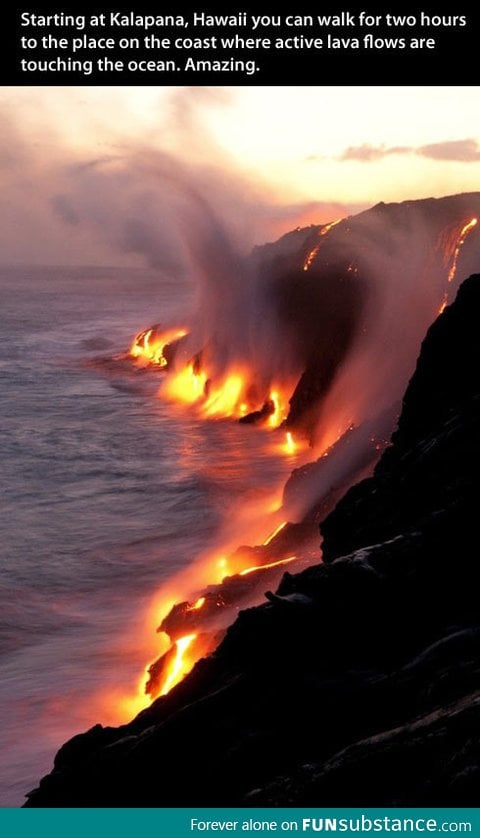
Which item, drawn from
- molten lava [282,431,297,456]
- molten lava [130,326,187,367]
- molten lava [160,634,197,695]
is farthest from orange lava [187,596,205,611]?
molten lava [130,326,187,367]

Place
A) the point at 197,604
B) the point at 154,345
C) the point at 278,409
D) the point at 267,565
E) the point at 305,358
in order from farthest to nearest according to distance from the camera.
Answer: the point at 154,345, the point at 305,358, the point at 278,409, the point at 267,565, the point at 197,604

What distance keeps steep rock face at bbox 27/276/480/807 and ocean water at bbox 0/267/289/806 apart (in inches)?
174

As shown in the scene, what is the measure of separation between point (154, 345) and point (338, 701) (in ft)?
153

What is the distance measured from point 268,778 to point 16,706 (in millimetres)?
8076

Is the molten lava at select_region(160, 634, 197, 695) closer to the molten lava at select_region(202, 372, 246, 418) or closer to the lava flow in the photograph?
the lava flow

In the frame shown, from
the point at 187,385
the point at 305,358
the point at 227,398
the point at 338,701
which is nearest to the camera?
the point at 338,701

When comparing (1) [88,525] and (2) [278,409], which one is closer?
(1) [88,525]

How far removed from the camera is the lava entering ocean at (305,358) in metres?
16.6

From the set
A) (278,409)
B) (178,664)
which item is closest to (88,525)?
(178,664)

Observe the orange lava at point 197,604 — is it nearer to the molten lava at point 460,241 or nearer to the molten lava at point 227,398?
the molten lava at point 460,241

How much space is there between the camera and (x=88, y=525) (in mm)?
23047

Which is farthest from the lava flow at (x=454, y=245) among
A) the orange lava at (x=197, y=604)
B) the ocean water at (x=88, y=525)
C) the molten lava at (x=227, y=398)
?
the orange lava at (x=197, y=604)

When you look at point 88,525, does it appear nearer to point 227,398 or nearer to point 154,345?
point 227,398

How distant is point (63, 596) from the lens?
18.8 metres
